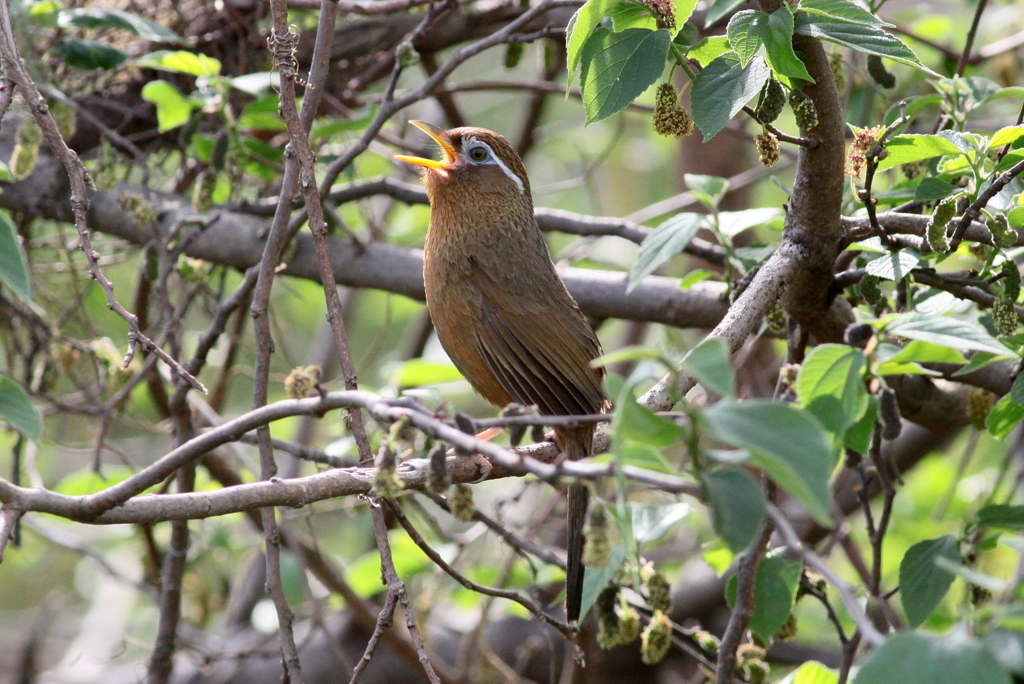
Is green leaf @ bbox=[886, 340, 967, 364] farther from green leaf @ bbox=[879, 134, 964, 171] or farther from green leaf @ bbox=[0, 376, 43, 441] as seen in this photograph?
green leaf @ bbox=[0, 376, 43, 441]

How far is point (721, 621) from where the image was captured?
5348 mm

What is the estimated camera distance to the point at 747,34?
2.24m

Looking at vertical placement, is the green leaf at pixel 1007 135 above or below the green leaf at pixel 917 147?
above

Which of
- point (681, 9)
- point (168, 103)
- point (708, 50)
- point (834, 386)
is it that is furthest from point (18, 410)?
point (168, 103)

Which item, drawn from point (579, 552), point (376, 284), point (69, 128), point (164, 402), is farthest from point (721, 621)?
point (69, 128)

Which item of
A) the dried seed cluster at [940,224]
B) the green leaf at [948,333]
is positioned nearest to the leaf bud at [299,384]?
the green leaf at [948,333]

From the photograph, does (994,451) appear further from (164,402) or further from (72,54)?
(72,54)

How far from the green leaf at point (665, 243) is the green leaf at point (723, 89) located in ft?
1.34

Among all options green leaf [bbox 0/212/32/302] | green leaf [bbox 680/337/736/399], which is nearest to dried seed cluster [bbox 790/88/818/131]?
green leaf [bbox 680/337/736/399]

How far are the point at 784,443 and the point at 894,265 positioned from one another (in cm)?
152

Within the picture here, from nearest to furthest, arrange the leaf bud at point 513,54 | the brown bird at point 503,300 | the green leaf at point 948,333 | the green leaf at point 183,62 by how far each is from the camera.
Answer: the green leaf at point 948,333, the brown bird at point 503,300, the green leaf at point 183,62, the leaf bud at point 513,54

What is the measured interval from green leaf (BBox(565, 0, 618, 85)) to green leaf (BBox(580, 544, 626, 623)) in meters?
1.21

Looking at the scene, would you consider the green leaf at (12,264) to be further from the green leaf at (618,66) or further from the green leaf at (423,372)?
the green leaf at (423,372)

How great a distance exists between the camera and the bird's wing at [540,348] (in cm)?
379
